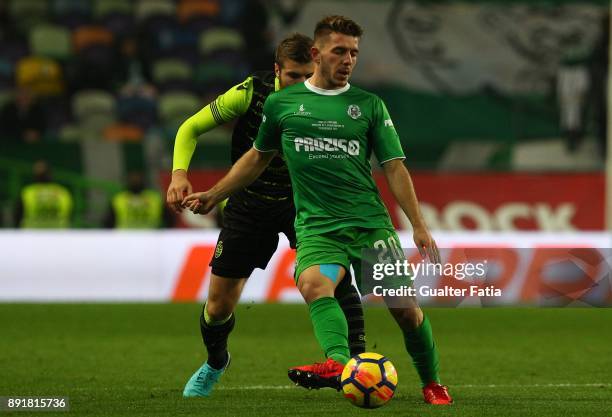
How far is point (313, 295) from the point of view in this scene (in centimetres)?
583

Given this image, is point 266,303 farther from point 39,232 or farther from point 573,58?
point 573,58

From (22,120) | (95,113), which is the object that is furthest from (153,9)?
(22,120)

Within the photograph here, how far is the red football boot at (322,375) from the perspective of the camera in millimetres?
5664

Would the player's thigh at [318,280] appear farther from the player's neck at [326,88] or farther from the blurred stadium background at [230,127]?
the blurred stadium background at [230,127]

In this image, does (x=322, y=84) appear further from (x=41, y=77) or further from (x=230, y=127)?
(x=41, y=77)

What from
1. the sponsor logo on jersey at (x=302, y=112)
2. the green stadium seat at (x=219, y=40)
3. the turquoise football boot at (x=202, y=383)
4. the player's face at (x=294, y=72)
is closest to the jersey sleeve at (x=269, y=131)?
the sponsor logo on jersey at (x=302, y=112)

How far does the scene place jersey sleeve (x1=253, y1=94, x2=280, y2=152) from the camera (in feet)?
19.9

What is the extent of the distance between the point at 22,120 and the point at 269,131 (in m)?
13.9

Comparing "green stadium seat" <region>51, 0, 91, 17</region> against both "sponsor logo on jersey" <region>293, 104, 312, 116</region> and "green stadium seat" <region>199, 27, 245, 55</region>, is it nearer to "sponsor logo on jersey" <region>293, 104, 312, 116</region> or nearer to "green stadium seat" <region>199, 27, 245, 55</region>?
"green stadium seat" <region>199, 27, 245, 55</region>

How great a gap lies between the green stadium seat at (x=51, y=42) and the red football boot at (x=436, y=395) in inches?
640

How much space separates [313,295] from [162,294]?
8.63 meters

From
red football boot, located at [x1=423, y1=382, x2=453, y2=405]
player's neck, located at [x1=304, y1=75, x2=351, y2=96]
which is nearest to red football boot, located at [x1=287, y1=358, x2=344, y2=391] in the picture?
red football boot, located at [x1=423, y1=382, x2=453, y2=405]

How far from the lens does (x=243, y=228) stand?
281 inches

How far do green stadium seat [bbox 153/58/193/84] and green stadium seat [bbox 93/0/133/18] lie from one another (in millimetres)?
1274
